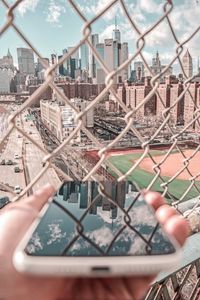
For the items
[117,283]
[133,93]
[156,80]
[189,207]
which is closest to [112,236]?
[117,283]

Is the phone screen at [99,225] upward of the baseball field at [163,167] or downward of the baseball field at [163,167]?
upward

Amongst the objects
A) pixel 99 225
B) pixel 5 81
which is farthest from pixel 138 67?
pixel 5 81

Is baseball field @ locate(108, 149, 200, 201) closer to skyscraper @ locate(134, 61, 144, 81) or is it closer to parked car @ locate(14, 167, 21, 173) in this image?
skyscraper @ locate(134, 61, 144, 81)

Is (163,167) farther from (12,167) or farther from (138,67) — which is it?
(12,167)

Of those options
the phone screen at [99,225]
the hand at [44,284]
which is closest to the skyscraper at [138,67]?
the phone screen at [99,225]

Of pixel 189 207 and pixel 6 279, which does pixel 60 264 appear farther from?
pixel 189 207

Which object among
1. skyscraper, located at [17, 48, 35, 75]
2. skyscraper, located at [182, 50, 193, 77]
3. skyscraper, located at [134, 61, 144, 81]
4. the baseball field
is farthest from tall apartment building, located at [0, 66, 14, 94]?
skyscraper, located at [182, 50, 193, 77]

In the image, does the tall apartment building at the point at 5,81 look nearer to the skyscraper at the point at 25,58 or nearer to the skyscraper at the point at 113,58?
the skyscraper at the point at 25,58
